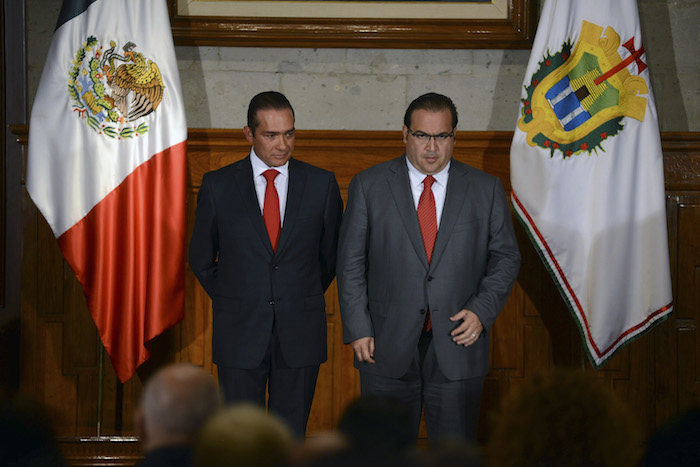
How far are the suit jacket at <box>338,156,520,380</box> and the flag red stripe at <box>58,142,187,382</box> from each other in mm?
1142

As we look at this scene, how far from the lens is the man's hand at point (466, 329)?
2.64 m

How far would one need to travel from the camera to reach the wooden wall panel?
12.8 ft

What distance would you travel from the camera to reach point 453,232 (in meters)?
2.75

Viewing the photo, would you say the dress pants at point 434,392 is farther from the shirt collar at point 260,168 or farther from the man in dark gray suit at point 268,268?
the shirt collar at point 260,168

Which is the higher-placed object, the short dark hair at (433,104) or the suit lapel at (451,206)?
the short dark hair at (433,104)

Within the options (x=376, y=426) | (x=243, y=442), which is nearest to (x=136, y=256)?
(x=376, y=426)

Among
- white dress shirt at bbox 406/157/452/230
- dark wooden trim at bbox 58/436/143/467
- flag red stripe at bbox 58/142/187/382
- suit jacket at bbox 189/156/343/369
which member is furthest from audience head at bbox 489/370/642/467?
dark wooden trim at bbox 58/436/143/467

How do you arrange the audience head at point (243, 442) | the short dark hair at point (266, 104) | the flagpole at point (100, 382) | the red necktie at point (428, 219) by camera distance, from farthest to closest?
the flagpole at point (100, 382), the short dark hair at point (266, 104), the red necktie at point (428, 219), the audience head at point (243, 442)

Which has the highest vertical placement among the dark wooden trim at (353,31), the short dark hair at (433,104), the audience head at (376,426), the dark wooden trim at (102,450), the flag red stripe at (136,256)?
the dark wooden trim at (353,31)

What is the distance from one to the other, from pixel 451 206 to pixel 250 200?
84cm

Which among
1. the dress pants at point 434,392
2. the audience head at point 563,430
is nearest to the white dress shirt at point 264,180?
the dress pants at point 434,392

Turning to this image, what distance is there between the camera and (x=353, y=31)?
3.95 meters

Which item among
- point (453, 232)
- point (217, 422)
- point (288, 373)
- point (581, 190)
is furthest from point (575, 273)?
point (217, 422)

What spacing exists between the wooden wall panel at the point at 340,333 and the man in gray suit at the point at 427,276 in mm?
1148
